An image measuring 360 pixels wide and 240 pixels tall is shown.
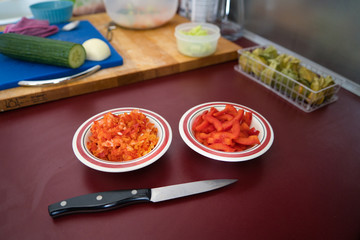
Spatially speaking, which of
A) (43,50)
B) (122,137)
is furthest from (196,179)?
(43,50)

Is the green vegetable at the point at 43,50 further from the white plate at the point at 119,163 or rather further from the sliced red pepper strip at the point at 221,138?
the sliced red pepper strip at the point at 221,138

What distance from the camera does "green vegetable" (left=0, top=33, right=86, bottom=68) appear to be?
3.33 ft

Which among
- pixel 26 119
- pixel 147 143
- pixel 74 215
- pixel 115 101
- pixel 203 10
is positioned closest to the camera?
pixel 74 215

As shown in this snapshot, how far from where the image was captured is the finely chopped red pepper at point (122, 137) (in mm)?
657

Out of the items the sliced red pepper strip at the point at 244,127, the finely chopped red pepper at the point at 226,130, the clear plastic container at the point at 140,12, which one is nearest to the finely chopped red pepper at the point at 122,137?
the finely chopped red pepper at the point at 226,130

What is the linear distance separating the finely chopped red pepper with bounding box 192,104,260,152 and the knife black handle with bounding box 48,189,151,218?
0.70 feet

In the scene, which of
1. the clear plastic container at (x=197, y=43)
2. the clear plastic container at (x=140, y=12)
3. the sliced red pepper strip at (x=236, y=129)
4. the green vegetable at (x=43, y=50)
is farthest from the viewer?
the clear plastic container at (x=140, y=12)

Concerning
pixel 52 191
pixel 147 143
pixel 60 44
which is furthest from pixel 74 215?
pixel 60 44

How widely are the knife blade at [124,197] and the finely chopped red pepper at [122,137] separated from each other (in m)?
0.10

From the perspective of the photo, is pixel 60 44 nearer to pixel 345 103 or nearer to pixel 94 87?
pixel 94 87

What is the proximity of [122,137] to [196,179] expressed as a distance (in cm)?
22

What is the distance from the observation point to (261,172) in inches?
27.2

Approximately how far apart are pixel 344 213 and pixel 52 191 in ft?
2.21

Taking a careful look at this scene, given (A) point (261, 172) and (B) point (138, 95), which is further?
(B) point (138, 95)
